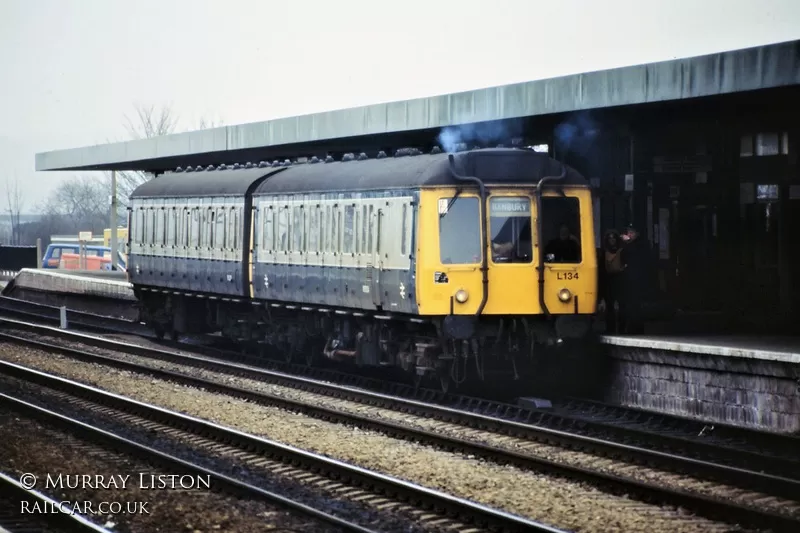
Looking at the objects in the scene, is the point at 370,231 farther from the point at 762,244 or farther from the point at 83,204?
the point at 83,204

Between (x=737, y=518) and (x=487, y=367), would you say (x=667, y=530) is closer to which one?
(x=737, y=518)

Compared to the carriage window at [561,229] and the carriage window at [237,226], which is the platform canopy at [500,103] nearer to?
the carriage window at [561,229]

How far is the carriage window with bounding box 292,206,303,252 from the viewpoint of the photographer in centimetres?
2009

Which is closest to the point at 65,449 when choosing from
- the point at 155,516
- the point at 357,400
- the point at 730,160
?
the point at 155,516

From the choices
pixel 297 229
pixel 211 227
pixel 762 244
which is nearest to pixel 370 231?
pixel 297 229

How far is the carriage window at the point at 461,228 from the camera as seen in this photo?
16.2 metres

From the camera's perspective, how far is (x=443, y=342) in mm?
16391

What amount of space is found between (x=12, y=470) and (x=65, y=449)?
129 cm

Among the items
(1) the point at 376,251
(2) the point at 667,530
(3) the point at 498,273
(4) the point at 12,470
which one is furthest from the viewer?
(1) the point at 376,251

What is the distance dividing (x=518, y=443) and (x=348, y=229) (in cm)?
603

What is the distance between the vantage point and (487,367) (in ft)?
54.9

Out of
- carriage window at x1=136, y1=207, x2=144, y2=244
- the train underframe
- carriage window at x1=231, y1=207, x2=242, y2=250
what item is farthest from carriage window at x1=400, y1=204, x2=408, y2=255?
carriage window at x1=136, y1=207, x2=144, y2=244

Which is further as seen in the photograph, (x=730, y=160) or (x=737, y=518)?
(x=730, y=160)

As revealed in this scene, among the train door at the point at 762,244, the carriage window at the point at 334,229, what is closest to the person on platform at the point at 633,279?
the train door at the point at 762,244
